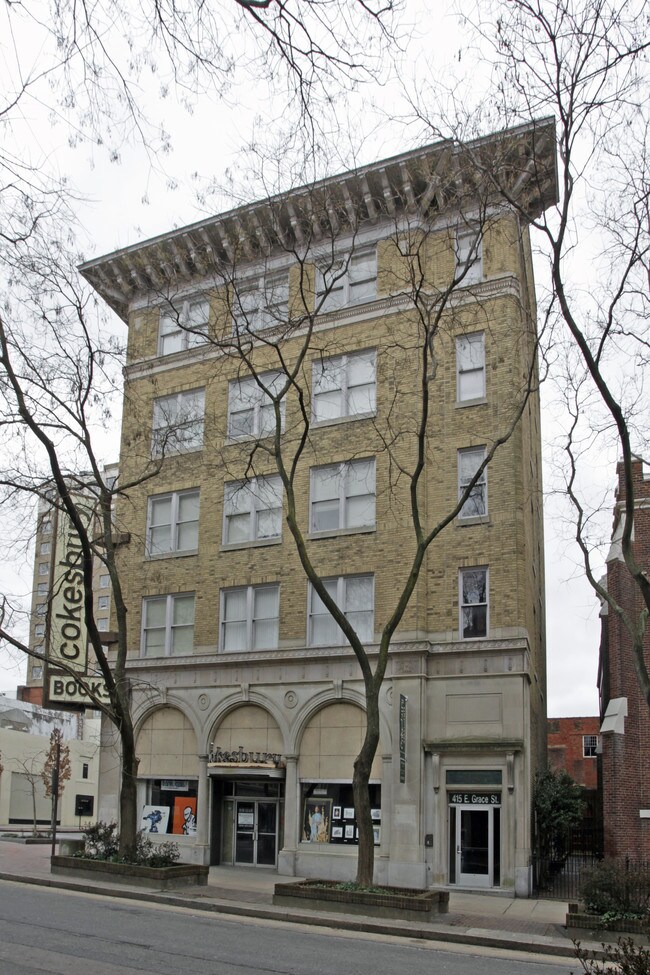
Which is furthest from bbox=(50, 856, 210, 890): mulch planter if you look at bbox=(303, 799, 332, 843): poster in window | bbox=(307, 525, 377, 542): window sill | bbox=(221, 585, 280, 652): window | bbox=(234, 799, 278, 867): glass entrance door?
bbox=(307, 525, 377, 542): window sill

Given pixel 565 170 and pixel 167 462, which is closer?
pixel 565 170

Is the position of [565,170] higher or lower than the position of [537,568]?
higher

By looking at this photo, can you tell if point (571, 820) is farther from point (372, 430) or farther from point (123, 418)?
point (123, 418)

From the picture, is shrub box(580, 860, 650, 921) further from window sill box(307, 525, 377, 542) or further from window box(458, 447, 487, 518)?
window sill box(307, 525, 377, 542)

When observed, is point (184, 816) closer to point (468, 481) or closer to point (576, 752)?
point (468, 481)

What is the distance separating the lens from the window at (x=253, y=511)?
2958cm

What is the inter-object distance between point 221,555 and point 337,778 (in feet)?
26.0

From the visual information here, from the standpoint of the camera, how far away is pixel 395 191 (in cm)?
2838

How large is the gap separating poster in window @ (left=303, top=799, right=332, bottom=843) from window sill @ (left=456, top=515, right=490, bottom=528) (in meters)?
8.58

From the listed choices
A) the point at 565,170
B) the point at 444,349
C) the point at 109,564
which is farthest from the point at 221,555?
the point at 565,170

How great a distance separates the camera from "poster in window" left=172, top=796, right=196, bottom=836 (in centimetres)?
2877

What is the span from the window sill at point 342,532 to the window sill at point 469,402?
13.9ft

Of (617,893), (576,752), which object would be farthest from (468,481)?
(576,752)

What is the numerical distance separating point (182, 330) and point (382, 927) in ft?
69.1
